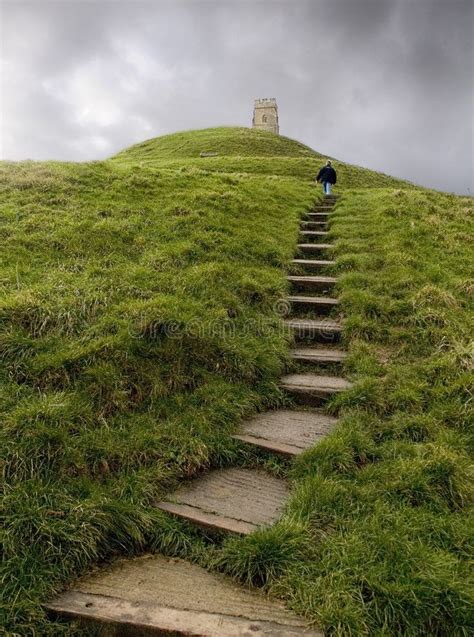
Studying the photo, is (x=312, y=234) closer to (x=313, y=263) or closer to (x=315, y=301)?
(x=313, y=263)

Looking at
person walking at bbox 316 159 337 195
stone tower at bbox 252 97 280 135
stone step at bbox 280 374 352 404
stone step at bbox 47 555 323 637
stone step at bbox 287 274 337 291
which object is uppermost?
stone tower at bbox 252 97 280 135

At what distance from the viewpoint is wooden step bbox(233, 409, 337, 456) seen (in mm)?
5305

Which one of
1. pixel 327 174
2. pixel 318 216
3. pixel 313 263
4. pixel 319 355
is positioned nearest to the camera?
pixel 319 355

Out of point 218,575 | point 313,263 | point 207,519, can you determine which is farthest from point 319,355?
point 218,575

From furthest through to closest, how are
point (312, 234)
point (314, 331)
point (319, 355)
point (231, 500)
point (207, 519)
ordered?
1. point (312, 234)
2. point (314, 331)
3. point (319, 355)
4. point (231, 500)
5. point (207, 519)

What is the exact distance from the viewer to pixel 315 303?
351 inches

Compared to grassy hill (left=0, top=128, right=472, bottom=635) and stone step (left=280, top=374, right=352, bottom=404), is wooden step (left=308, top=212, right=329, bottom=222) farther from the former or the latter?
stone step (left=280, top=374, right=352, bottom=404)

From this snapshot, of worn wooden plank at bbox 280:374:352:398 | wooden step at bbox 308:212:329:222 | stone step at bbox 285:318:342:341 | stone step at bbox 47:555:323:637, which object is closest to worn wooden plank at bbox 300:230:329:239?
wooden step at bbox 308:212:329:222

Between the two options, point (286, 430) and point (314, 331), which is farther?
point (314, 331)

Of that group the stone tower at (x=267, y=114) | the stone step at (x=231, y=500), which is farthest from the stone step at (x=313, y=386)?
the stone tower at (x=267, y=114)

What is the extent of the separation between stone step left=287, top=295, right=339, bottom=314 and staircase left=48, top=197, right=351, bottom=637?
4.81 ft

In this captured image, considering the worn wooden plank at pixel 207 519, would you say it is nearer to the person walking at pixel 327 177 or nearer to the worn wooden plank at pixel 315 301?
the worn wooden plank at pixel 315 301

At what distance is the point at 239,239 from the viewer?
10.7 m

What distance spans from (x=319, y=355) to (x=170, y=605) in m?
4.61
